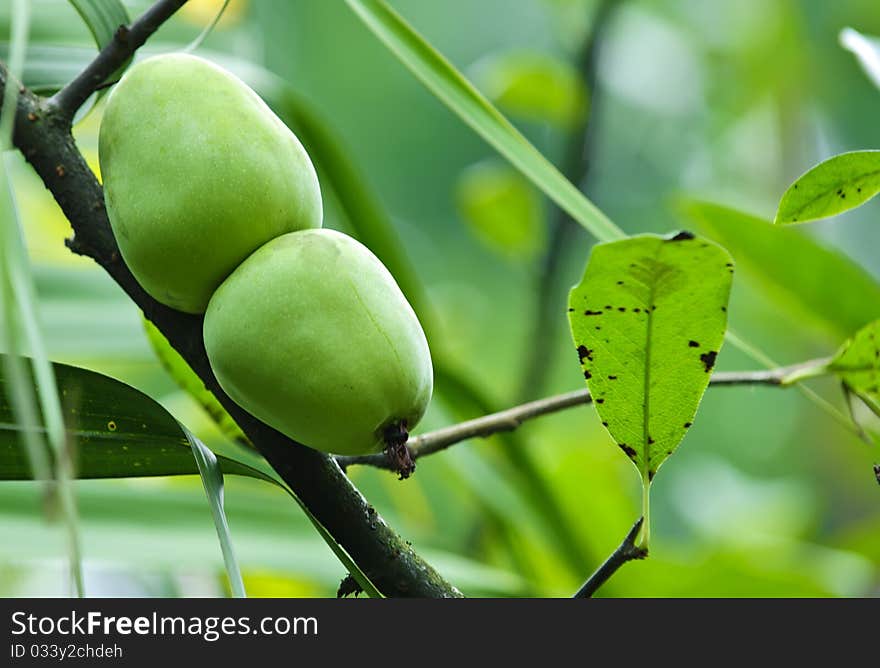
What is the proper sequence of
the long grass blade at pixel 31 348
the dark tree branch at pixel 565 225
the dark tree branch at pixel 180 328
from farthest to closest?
1. the dark tree branch at pixel 565 225
2. the dark tree branch at pixel 180 328
3. the long grass blade at pixel 31 348

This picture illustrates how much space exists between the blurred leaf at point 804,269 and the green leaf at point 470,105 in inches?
8.5

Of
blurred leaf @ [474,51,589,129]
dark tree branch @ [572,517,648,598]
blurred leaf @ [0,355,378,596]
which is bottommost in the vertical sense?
dark tree branch @ [572,517,648,598]

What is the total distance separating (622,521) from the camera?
0.85 metres

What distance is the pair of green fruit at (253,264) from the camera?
28 centimetres

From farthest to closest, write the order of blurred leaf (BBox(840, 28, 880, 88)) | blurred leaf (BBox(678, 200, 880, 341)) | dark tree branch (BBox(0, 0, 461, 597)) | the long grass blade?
blurred leaf (BBox(678, 200, 880, 341))
blurred leaf (BBox(840, 28, 880, 88))
dark tree branch (BBox(0, 0, 461, 597))
the long grass blade

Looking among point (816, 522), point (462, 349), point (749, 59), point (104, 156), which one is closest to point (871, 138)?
point (749, 59)

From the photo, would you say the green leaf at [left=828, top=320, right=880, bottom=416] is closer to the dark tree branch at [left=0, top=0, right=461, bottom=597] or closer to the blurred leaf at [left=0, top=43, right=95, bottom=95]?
the dark tree branch at [left=0, top=0, right=461, bottom=597]

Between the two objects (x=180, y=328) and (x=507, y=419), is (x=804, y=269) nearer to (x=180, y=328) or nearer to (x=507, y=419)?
(x=507, y=419)

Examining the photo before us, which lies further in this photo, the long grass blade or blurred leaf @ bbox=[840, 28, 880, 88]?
blurred leaf @ bbox=[840, 28, 880, 88]

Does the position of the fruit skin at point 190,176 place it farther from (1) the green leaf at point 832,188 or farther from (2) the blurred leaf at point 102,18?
(1) the green leaf at point 832,188

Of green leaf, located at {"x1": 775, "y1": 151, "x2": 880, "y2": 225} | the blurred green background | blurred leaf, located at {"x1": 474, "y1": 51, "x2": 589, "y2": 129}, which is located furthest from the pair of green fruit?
blurred leaf, located at {"x1": 474, "y1": 51, "x2": 589, "y2": 129}

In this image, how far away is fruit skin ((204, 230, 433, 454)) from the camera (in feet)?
0.90

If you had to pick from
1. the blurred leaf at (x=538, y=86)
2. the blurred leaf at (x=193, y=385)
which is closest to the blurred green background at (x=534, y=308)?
the blurred leaf at (x=538, y=86)

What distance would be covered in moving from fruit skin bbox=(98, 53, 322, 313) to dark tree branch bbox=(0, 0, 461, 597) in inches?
0.5
